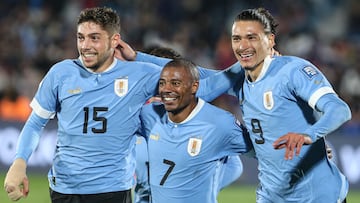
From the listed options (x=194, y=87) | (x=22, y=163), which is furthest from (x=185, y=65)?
(x=22, y=163)

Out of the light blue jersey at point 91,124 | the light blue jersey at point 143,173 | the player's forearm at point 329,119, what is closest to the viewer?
the player's forearm at point 329,119

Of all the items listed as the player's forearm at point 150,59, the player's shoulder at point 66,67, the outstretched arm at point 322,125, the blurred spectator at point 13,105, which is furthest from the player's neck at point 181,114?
the blurred spectator at point 13,105

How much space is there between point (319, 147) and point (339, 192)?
0.37 metres

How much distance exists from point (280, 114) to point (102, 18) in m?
1.55

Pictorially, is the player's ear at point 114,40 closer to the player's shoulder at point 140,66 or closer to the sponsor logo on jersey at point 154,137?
the player's shoulder at point 140,66

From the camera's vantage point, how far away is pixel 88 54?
620 centimetres

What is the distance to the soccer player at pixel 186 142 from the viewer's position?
6.19 meters

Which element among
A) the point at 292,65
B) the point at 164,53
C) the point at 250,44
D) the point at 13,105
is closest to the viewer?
the point at 292,65

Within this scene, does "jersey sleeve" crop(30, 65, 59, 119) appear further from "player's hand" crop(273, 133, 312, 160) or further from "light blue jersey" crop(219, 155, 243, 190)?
"player's hand" crop(273, 133, 312, 160)

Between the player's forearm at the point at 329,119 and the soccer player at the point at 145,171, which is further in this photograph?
the soccer player at the point at 145,171

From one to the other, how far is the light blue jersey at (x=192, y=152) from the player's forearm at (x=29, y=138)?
874 millimetres

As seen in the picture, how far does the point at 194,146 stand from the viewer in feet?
20.4

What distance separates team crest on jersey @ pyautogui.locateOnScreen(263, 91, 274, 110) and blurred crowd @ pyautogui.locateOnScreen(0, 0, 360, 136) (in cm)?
792

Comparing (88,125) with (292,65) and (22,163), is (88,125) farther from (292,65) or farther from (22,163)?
(292,65)
